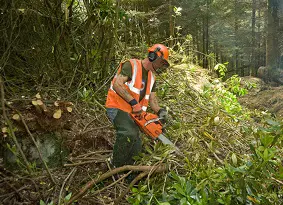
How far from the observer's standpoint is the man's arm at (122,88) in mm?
3129

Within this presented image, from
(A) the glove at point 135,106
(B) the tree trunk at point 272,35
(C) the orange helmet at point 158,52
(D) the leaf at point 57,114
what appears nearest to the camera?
(A) the glove at point 135,106

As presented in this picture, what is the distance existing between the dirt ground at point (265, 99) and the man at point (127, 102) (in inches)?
157

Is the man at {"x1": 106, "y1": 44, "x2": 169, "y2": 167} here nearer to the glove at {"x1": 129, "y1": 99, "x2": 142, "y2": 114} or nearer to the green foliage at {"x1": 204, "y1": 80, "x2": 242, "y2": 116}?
the glove at {"x1": 129, "y1": 99, "x2": 142, "y2": 114}

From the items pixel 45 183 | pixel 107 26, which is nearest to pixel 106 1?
pixel 107 26

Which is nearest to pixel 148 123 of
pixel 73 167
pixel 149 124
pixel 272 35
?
pixel 149 124

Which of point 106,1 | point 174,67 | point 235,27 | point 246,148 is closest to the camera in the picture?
point 246,148

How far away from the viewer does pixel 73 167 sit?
349cm

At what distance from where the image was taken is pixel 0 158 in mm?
3346

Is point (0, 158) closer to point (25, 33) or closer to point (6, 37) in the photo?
point (6, 37)

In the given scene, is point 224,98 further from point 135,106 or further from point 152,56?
point 135,106

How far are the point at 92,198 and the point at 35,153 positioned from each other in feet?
3.27

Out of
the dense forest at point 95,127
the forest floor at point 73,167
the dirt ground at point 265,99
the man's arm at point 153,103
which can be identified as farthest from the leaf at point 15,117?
the dirt ground at point 265,99

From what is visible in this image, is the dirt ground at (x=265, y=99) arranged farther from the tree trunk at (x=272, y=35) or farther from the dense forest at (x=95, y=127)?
the tree trunk at (x=272, y=35)

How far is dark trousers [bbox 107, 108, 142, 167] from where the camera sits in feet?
10.5
